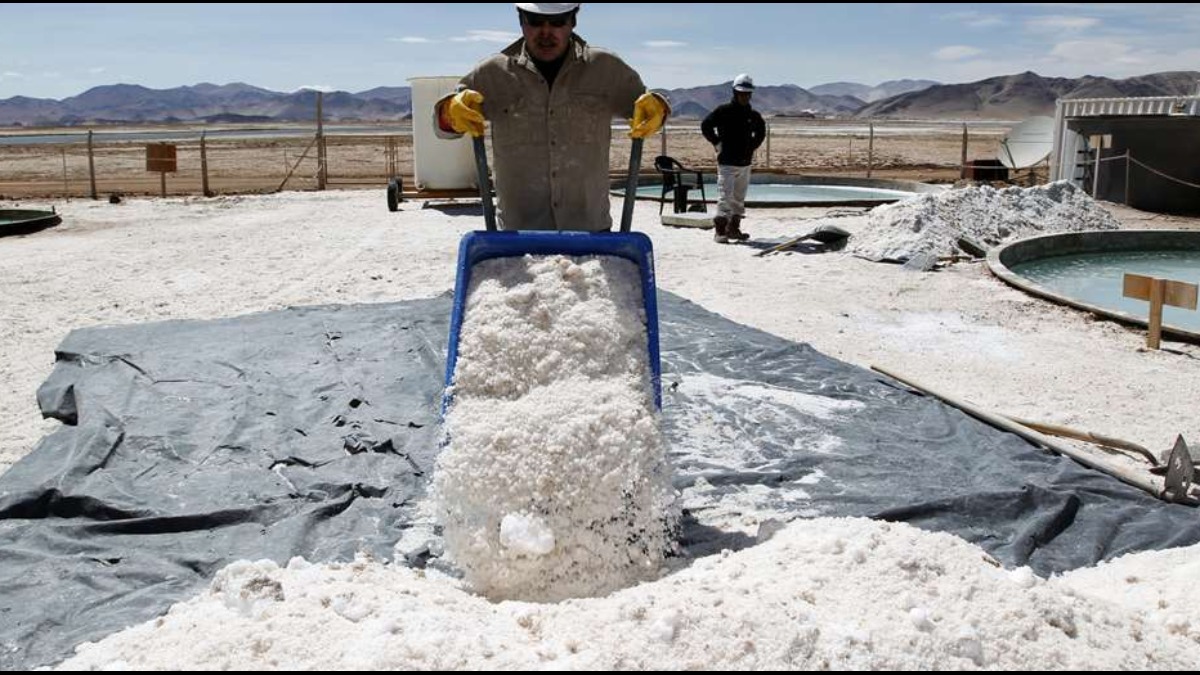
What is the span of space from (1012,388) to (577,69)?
301 centimetres

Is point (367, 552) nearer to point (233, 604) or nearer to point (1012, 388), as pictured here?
point (233, 604)

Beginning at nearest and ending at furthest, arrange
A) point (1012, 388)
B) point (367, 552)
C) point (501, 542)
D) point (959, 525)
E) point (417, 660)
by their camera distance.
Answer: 1. point (417, 660)
2. point (501, 542)
3. point (367, 552)
4. point (959, 525)
5. point (1012, 388)

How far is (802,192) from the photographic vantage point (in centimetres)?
1708

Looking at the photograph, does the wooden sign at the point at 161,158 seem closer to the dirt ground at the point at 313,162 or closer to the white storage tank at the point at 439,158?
the dirt ground at the point at 313,162

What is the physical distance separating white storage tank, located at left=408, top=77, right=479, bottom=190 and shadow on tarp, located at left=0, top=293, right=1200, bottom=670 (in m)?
7.17

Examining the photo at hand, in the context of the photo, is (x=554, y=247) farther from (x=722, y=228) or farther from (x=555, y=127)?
(x=722, y=228)

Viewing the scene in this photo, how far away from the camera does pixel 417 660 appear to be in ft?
7.34

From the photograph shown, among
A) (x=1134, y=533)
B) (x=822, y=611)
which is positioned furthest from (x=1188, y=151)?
(x=822, y=611)

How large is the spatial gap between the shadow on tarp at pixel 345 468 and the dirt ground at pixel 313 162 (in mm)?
12182

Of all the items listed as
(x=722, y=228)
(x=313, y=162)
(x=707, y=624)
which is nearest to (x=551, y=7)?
(x=707, y=624)

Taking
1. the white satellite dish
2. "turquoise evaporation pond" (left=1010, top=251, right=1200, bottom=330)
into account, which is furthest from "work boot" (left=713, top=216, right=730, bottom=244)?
the white satellite dish

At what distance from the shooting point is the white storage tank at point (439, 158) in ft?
41.3

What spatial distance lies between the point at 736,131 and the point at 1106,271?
369 centimetres

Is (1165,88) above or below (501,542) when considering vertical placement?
above
